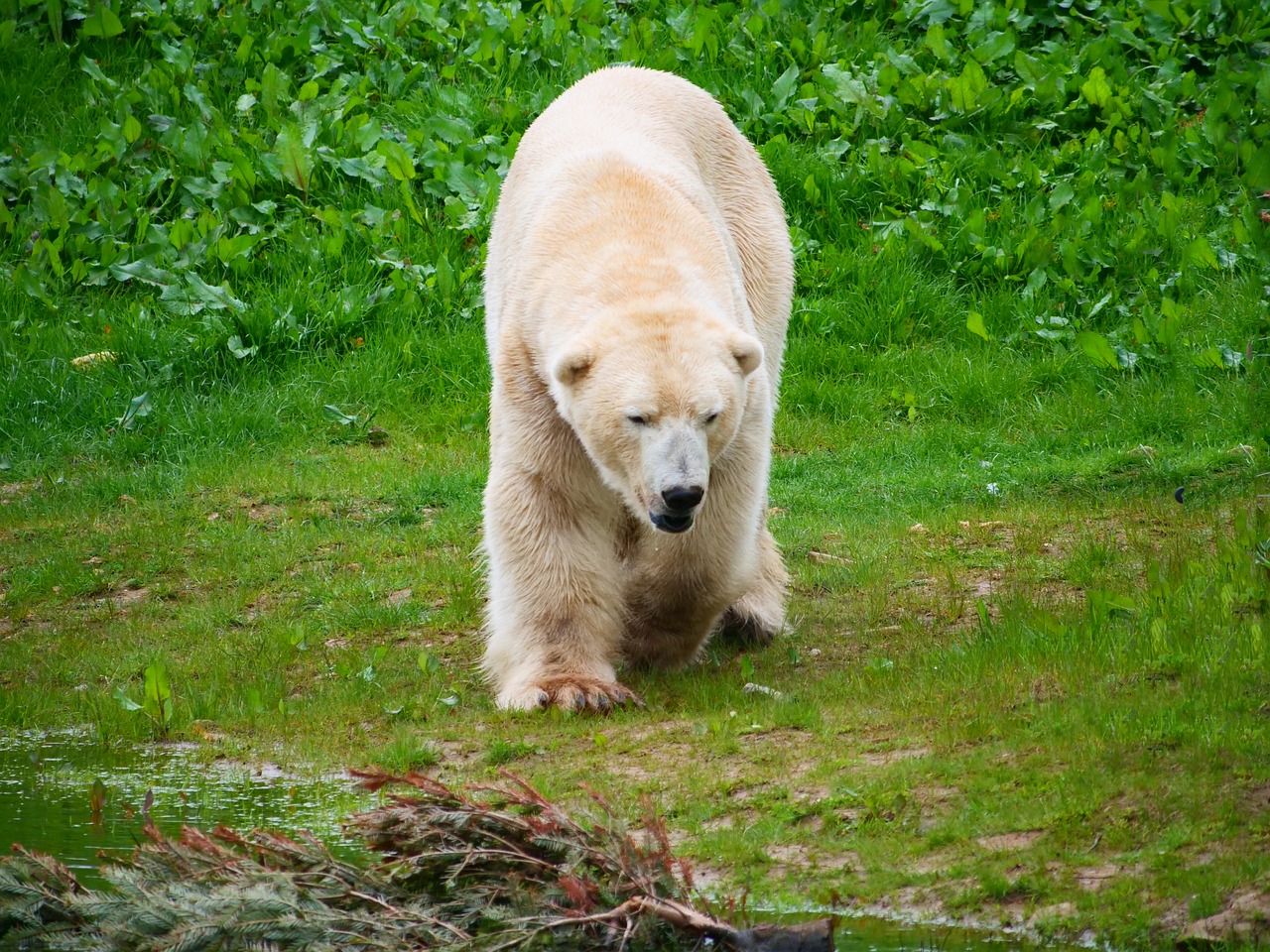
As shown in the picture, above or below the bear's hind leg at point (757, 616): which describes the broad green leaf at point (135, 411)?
below

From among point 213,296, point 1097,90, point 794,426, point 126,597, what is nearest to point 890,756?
point 126,597

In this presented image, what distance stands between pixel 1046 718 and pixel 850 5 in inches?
375

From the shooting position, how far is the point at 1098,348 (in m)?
9.31

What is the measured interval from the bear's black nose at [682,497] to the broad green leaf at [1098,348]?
5.10 m

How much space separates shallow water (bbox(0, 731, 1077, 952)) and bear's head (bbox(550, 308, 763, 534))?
4.39ft

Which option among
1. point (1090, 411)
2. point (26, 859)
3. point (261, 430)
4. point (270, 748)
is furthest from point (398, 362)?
point (26, 859)

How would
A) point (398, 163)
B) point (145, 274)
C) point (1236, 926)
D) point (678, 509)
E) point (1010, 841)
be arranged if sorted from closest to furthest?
point (1236, 926) < point (1010, 841) < point (678, 509) < point (145, 274) < point (398, 163)

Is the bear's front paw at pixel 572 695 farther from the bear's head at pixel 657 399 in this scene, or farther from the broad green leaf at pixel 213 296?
the broad green leaf at pixel 213 296

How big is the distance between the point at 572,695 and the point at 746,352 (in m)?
1.32

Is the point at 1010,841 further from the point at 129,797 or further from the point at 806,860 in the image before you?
the point at 129,797

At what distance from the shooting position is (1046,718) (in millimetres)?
4520

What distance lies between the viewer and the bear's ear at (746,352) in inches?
207

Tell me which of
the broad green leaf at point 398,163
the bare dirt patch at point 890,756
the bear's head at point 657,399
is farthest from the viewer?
the broad green leaf at point 398,163

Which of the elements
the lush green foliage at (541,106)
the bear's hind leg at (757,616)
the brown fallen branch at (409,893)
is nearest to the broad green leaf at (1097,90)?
the lush green foliage at (541,106)
